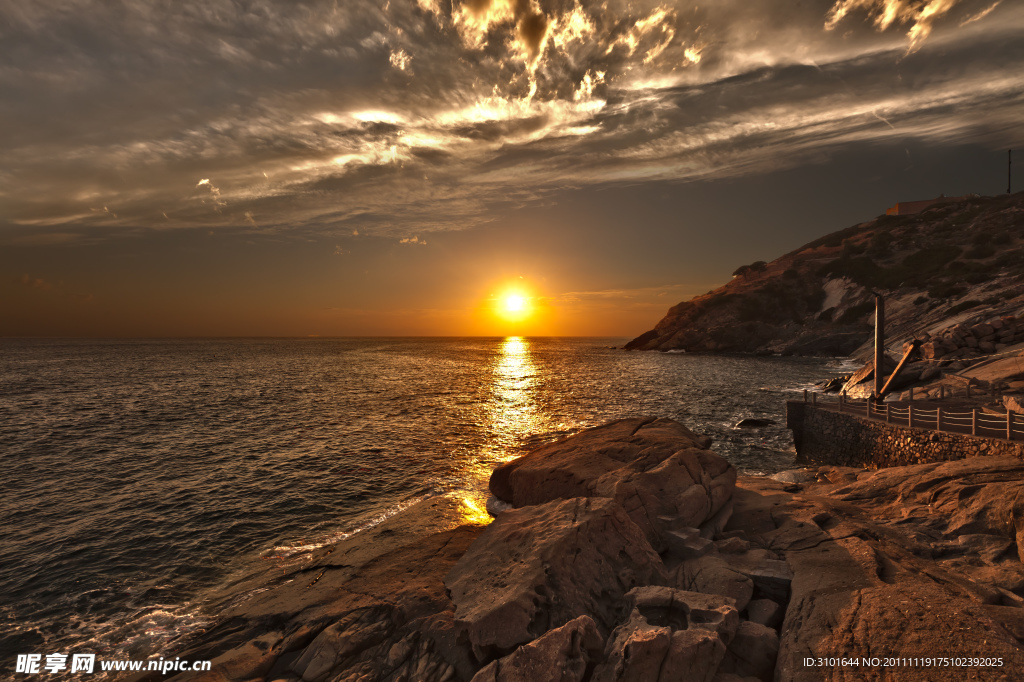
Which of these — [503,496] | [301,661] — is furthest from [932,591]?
[503,496]

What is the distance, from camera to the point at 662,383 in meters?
60.2

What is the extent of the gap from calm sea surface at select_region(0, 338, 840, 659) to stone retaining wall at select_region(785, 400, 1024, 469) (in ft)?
5.96

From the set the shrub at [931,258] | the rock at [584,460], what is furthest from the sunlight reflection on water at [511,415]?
the shrub at [931,258]

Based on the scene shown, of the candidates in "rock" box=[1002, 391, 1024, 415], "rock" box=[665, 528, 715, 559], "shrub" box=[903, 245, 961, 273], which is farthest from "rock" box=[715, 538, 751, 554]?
"shrub" box=[903, 245, 961, 273]

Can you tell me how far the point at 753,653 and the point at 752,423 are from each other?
30027mm

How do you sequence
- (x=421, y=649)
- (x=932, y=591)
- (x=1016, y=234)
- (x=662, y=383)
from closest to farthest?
1. (x=932, y=591)
2. (x=421, y=649)
3. (x=662, y=383)
4. (x=1016, y=234)

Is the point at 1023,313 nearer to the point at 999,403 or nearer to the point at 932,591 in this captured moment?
the point at 999,403

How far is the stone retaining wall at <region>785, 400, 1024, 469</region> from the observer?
16141 mm

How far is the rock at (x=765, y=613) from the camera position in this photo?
25.0 feet

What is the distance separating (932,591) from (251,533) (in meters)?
18.4

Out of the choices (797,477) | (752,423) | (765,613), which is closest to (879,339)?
(752,423)

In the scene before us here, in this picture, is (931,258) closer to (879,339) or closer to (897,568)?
(879,339)

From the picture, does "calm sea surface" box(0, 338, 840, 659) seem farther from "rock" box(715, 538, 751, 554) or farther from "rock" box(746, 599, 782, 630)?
"rock" box(746, 599, 782, 630)

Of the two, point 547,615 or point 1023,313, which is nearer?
point 547,615
